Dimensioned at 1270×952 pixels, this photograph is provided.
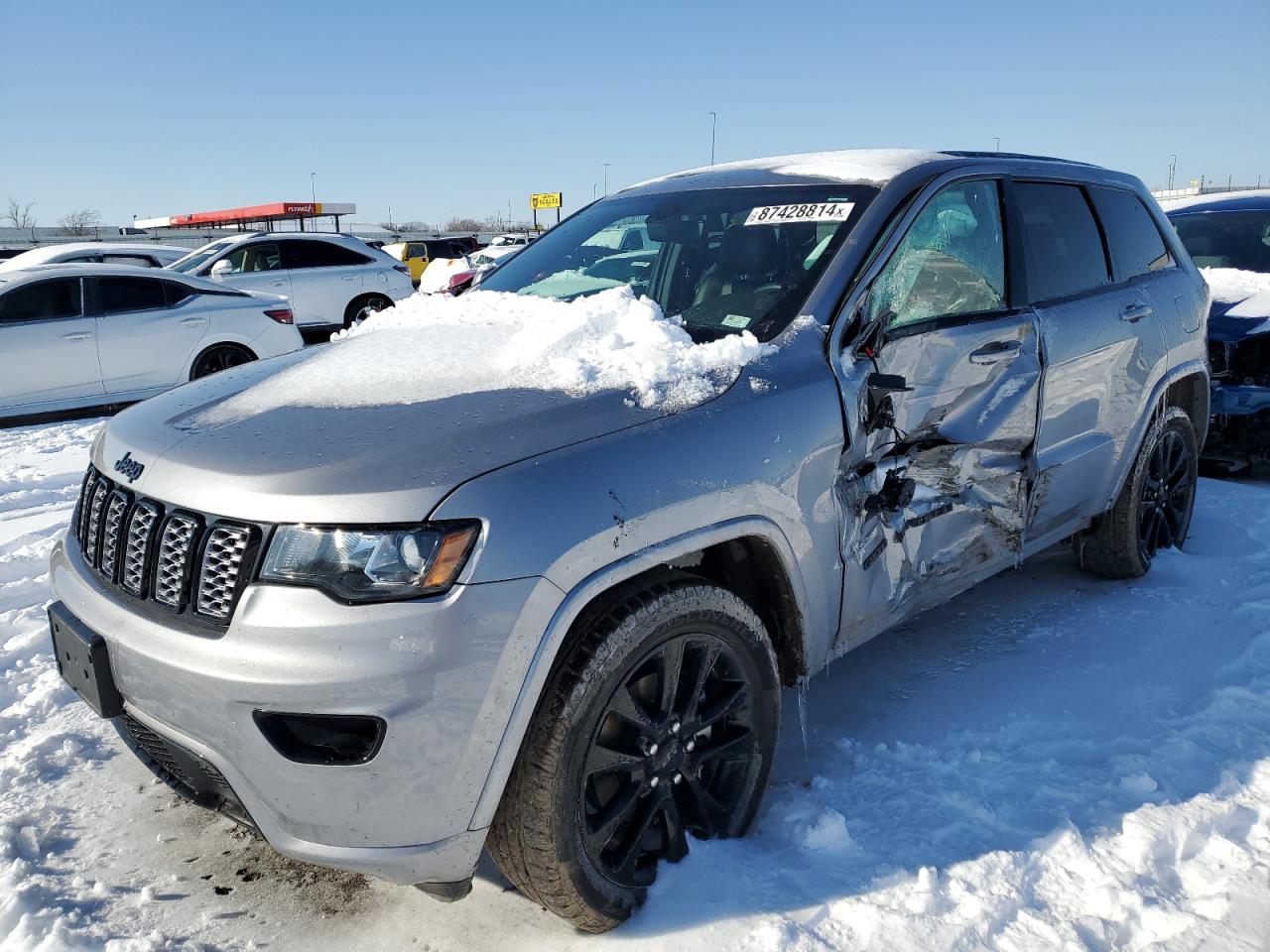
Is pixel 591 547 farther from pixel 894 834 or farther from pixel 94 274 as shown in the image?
pixel 94 274

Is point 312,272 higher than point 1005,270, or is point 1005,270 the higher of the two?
point 1005,270

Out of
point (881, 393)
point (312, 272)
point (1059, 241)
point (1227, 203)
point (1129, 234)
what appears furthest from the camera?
point (312, 272)

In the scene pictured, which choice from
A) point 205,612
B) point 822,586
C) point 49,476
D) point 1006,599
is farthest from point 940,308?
point 49,476

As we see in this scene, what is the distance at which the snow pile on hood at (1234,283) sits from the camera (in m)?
6.24

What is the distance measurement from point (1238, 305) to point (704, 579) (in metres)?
A: 5.34

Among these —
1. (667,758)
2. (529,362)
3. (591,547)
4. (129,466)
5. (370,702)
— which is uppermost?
(529,362)

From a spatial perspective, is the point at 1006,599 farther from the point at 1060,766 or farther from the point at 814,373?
the point at 814,373

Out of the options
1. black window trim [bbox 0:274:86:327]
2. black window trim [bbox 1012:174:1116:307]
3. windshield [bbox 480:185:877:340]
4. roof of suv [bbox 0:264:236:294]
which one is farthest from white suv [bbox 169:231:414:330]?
black window trim [bbox 1012:174:1116:307]

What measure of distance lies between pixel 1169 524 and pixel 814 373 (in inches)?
116

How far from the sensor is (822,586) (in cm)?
266

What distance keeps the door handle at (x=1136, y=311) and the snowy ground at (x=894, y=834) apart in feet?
4.15

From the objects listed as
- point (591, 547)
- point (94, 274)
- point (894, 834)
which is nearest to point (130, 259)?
point (94, 274)

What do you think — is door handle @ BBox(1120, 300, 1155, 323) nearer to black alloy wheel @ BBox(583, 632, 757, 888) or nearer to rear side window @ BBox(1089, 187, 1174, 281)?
rear side window @ BBox(1089, 187, 1174, 281)

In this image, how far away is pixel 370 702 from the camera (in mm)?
1869
